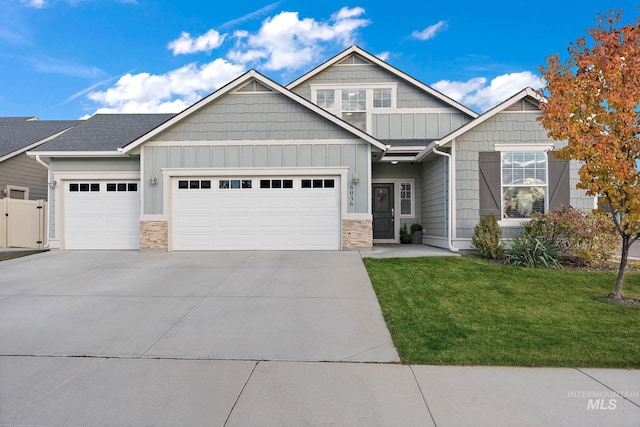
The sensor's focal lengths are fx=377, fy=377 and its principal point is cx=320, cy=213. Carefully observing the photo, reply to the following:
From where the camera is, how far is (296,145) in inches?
438

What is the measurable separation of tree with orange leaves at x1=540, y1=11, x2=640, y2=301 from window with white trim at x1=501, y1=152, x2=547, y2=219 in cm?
433

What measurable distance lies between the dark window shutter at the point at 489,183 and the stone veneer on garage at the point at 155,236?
923cm

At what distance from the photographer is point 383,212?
14.0m

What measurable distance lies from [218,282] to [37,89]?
61.9 ft

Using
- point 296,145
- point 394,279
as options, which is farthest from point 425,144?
point 394,279

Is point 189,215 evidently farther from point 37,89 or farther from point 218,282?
point 37,89

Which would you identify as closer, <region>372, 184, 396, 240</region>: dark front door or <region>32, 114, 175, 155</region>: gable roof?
<region>32, 114, 175, 155</region>: gable roof

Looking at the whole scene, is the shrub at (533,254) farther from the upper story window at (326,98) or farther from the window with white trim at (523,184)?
the upper story window at (326,98)

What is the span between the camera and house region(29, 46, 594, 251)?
10.9m

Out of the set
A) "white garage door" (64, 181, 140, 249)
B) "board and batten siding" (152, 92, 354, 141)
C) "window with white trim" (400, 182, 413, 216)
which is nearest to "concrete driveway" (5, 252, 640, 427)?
"white garage door" (64, 181, 140, 249)

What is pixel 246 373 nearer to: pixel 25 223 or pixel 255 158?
pixel 255 158

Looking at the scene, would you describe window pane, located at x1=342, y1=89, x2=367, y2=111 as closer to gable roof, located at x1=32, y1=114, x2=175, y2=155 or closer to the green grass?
gable roof, located at x1=32, y1=114, x2=175, y2=155

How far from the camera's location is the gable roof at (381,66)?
13.8 meters

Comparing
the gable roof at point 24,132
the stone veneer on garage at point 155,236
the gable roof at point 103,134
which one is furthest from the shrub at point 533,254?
the gable roof at point 24,132
